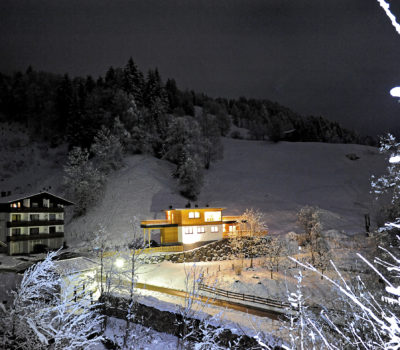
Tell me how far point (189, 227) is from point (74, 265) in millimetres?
17822

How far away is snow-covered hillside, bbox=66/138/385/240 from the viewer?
4625 centimetres

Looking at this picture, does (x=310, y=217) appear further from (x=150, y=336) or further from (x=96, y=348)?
(x=96, y=348)

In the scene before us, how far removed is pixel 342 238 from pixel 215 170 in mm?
34675

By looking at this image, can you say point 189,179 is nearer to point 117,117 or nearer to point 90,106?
point 117,117

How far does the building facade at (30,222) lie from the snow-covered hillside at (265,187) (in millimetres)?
5671

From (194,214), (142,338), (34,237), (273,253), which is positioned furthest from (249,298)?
(34,237)

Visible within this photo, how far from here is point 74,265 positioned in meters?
24.4

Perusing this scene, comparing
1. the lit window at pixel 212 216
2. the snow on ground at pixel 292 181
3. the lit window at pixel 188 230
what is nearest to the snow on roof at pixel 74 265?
the lit window at pixel 188 230

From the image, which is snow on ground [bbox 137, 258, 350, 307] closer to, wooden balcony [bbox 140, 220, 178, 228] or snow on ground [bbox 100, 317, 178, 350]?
snow on ground [bbox 100, 317, 178, 350]

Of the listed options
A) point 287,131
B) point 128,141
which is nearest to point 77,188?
point 128,141

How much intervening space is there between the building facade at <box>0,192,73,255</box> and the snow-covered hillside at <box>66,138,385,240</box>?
5671 millimetres

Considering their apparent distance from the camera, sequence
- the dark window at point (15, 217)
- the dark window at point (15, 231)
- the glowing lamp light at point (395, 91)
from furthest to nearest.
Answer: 1. the dark window at point (15, 217)
2. the dark window at point (15, 231)
3. the glowing lamp light at point (395, 91)

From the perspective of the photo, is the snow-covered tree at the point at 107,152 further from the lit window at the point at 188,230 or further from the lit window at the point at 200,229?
the lit window at the point at 200,229

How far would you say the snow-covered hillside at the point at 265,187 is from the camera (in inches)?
1821
